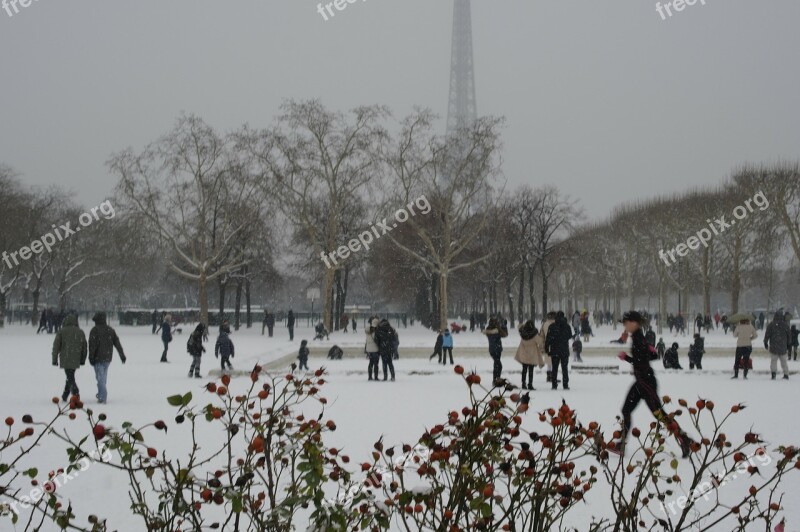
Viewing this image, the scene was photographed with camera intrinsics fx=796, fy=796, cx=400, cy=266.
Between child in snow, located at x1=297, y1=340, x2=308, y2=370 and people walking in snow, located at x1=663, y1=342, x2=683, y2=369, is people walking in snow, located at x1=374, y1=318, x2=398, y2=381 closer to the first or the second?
child in snow, located at x1=297, y1=340, x2=308, y2=370

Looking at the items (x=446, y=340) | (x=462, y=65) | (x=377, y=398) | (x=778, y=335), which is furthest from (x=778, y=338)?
(x=462, y=65)

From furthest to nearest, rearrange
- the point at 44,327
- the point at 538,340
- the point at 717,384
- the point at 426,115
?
the point at 44,327
the point at 426,115
the point at 717,384
the point at 538,340

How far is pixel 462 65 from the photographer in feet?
616

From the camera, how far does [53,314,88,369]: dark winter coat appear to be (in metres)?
13.0

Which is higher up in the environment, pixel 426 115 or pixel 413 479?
pixel 426 115

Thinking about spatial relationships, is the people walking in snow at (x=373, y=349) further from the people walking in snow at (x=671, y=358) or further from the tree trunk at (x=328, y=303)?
the tree trunk at (x=328, y=303)

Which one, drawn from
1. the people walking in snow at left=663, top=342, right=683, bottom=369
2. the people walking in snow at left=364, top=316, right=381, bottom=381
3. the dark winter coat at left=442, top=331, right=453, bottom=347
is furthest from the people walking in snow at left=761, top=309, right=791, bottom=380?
the dark winter coat at left=442, top=331, right=453, bottom=347

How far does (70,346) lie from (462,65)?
→ 18263cm

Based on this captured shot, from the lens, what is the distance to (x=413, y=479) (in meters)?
7.10

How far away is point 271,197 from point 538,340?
30.7m

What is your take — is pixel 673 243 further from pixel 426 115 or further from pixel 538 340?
pixel 538 340

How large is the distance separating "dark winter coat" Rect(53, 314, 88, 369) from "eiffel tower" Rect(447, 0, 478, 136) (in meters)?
163

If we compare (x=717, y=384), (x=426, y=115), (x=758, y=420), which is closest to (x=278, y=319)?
(x=426, y=115)

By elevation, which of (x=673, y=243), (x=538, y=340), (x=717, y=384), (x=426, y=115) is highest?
(x=426, y=115)
